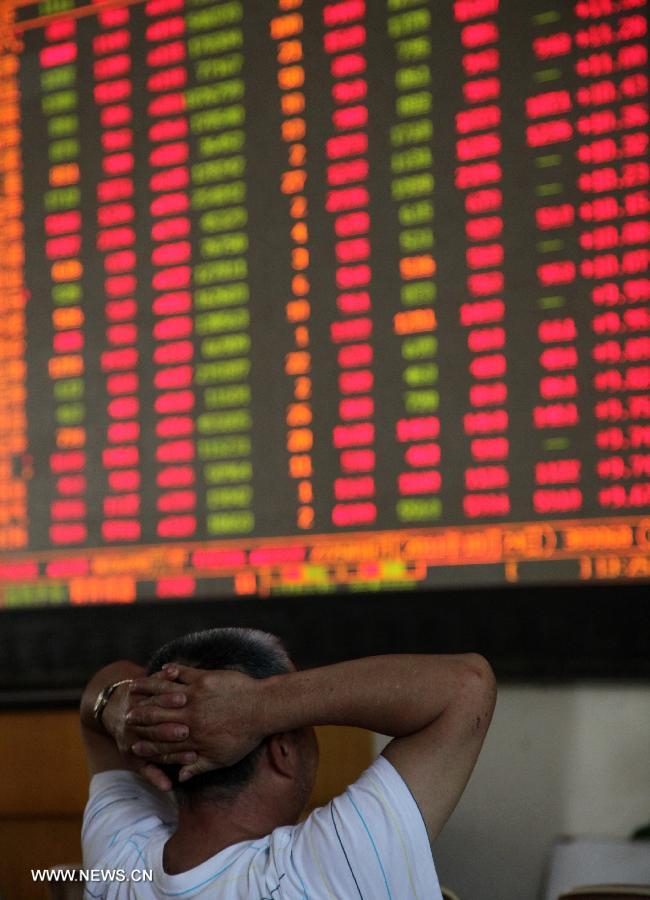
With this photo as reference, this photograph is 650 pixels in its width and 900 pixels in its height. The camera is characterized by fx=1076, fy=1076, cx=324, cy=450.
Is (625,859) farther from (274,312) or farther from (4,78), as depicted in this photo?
(4,78)

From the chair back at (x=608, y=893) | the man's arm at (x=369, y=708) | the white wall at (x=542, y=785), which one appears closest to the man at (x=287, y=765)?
the man's arm at (x=369, y=708)

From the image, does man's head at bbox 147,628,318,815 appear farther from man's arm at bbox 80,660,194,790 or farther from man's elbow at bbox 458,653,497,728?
man's elbow at bbox 458,653,497,728

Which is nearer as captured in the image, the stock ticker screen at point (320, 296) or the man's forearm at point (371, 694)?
the man's forearm at point (371, 694)

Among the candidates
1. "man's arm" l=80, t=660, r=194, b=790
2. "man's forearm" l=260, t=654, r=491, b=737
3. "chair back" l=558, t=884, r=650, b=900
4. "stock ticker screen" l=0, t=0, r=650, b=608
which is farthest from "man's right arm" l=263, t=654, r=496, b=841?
"stock ticker screen" l=0, t=0, r=650, b=608

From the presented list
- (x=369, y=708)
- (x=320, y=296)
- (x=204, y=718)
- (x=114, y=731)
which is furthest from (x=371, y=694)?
(x=320, y=296)

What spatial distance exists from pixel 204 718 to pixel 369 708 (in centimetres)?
13

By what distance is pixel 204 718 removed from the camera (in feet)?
2.81

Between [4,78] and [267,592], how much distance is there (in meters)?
1.18

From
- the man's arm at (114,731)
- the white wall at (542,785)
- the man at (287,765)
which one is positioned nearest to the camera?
the man at (287,765)

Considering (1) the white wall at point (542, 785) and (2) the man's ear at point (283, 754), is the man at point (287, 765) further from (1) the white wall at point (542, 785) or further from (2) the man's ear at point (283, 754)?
(1) the white wall at point (542, 785)

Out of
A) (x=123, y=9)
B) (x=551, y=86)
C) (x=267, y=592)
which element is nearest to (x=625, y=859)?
(x=267, y=592)

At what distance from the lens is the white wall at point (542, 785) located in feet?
5.23

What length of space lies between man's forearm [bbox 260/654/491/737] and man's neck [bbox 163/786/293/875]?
71mm

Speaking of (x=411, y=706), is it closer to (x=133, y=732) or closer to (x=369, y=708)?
(x=369, y=708)
